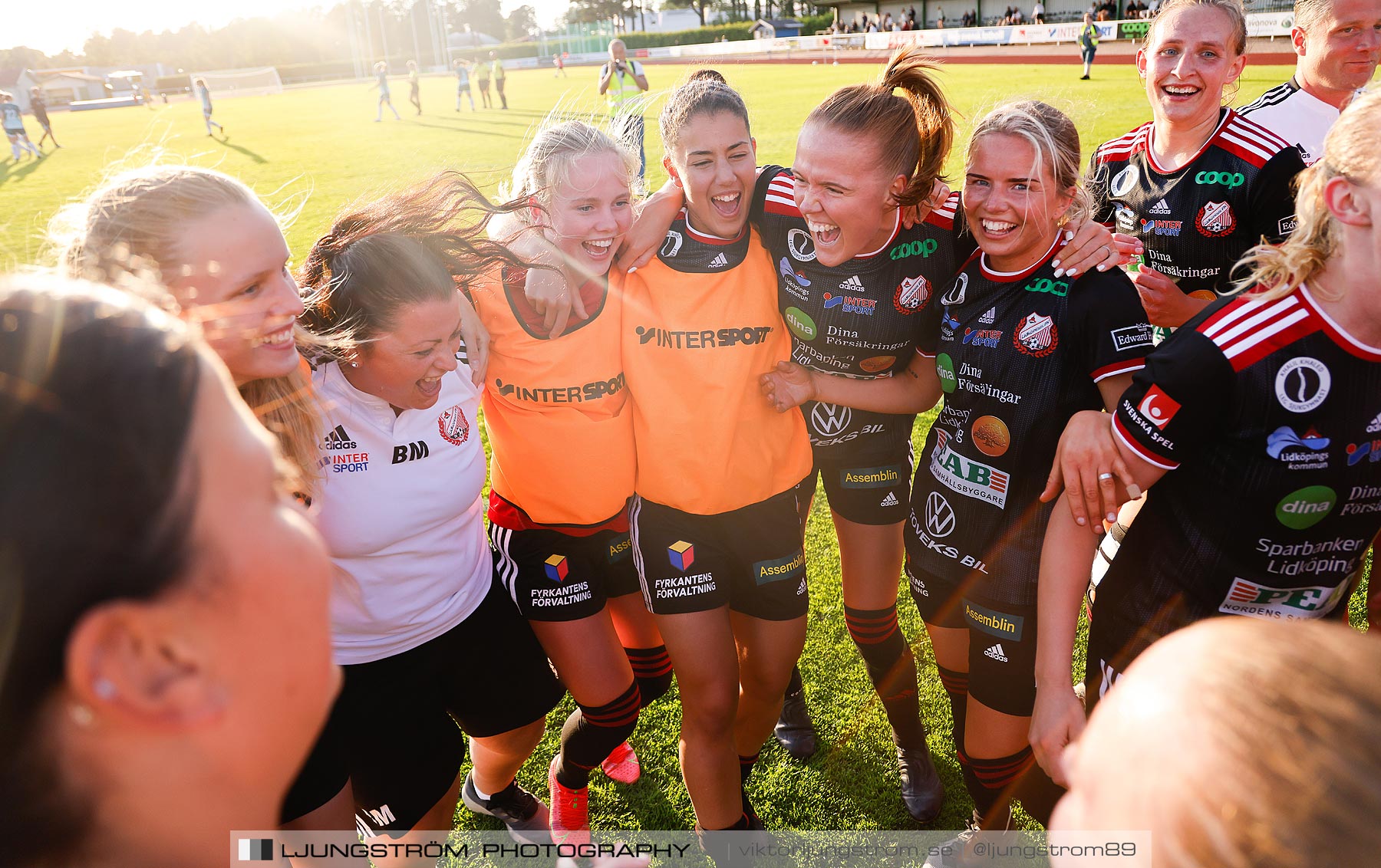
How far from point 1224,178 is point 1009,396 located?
6.27 feet

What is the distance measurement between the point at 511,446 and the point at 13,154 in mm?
29350

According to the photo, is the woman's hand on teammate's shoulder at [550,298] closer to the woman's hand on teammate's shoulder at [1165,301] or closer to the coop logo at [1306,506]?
the coop logo at [1306,506]

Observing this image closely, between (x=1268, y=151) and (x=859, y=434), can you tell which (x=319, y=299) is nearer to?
(x=859, y=434)

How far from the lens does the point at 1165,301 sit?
3266mm

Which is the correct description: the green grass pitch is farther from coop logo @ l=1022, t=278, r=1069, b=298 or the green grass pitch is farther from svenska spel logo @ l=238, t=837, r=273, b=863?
svenska spel logo @ l=238, t=837, r=273, b=863

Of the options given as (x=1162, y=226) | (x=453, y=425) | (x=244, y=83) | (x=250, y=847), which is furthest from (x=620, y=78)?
(x=244, y=83)

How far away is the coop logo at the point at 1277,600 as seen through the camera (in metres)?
1.91

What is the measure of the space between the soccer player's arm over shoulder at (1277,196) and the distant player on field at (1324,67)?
19.5 inches

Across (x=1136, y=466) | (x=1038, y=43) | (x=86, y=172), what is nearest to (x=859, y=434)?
(x=1136, y=466)

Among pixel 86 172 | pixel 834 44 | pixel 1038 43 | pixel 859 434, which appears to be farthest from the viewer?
pixel 834 44

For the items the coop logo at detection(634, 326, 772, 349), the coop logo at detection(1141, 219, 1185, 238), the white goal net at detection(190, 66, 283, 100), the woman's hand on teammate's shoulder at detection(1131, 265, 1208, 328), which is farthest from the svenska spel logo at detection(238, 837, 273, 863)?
the white goal net at detection(190, 66, 283, 100)

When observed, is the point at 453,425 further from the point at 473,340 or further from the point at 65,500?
the point at 65,500

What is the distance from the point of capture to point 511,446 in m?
2.74

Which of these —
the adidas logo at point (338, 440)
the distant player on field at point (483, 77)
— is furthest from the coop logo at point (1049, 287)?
the distant player on field at point (483, 77)
